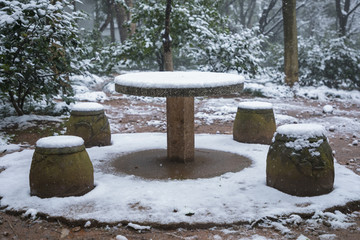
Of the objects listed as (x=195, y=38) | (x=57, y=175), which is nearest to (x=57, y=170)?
(x=57, y=175)

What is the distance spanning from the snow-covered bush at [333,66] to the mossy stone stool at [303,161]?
1031cm

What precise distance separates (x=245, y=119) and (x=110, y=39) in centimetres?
1889

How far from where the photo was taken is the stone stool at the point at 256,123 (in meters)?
6.32

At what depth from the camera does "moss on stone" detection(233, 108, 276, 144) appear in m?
6.32

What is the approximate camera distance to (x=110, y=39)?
2389 centimetres

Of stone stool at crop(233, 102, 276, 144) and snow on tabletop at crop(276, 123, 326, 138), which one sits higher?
snow on tabletop at crop(276, 123, 326, 138)

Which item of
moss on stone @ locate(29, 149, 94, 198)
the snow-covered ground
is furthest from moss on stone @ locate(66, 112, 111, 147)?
moss on stone @ locate(29, 149, 94, 198)

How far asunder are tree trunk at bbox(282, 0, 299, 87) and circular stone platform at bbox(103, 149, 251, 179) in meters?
8.24

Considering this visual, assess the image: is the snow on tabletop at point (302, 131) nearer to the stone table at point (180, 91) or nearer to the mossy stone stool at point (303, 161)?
the mossy stone stool at point (303, 161)

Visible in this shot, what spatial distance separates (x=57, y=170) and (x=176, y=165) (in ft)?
5.64

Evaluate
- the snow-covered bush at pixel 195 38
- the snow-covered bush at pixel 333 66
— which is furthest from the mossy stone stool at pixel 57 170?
the snow-covered bush at pixel 333 66

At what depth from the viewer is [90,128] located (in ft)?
20.2

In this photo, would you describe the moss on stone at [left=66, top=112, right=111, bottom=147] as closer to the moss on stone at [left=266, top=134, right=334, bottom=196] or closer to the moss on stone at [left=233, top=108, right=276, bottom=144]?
the moss on stone at [left=233, top=108, right=276, bottom=144]

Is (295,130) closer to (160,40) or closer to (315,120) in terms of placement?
(315,120)
